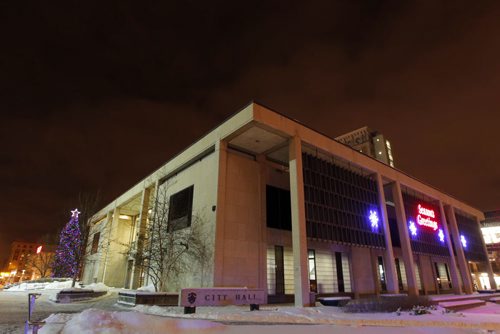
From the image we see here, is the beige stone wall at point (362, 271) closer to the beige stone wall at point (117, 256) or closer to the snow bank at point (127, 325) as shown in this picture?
the snow bank at point (127, 325)

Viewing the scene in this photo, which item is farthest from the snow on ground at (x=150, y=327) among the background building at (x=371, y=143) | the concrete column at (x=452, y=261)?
the background building at (x=371, y=143)

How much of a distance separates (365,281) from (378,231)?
5289 millimetres

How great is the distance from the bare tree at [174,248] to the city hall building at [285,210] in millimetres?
447

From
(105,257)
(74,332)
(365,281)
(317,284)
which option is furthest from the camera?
(105,257)

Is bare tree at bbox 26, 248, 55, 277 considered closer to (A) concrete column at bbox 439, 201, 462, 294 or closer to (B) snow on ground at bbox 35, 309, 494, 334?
(B) snow on ground at bbox 35, 309, 494, 334

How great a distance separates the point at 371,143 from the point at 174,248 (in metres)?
85.8

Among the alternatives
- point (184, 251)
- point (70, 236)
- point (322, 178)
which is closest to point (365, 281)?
point (322, 178)

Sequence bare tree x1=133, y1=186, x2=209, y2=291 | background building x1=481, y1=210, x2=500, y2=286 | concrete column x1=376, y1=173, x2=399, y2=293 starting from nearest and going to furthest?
bare tree x1=133, y1=186, x2=209, y2=291, concrete column x1=376, y1=173, x2=399, y2=293, background building x1=481, y1=210, x2=500, y2=286

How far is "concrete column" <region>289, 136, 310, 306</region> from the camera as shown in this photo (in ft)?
59.5

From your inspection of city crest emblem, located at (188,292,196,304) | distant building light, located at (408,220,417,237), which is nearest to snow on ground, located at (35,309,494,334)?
city crest emblem, located at (188,292,196,304)

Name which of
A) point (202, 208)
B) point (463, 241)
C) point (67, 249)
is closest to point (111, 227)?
point (67, 249)

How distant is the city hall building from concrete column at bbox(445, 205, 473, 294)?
29.1 ft

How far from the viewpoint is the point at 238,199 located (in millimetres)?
22203

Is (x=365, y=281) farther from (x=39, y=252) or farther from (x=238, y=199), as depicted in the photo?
(x=39, y=252)
